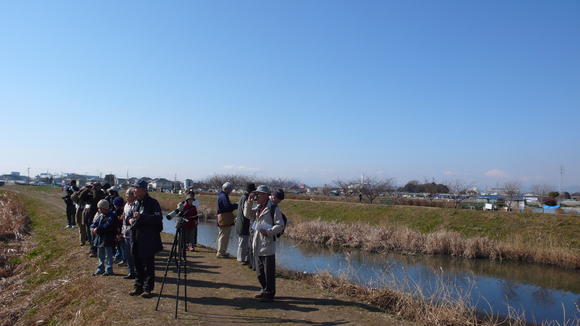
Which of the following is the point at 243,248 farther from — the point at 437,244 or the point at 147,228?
the point at 437,244

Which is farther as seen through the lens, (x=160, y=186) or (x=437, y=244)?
(x=160, y=186)

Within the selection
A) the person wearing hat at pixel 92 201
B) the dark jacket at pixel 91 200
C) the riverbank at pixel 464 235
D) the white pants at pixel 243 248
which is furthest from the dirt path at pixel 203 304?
the riverbank at pixel 464 235

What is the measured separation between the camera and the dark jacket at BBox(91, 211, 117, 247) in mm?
7746

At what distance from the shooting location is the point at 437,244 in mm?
18141

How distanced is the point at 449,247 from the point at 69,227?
52.8 feet

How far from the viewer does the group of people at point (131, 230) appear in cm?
624

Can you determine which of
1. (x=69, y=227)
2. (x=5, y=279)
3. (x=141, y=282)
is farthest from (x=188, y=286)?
(x=69, y=227)

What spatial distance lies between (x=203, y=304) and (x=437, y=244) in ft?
46.8

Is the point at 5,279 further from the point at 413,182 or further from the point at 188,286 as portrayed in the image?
the point at 413,182

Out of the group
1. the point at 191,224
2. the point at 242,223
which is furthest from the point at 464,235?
the point at 242,223

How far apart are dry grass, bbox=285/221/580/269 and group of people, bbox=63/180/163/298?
12075 millimetres

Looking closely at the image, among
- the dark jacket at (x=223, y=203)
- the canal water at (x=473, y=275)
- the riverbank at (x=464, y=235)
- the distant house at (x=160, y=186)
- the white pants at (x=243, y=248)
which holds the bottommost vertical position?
the canal water at (x=473, y=275)

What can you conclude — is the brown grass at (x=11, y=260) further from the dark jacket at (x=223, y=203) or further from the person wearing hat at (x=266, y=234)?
the person wearing hat at (x=266, y=234)

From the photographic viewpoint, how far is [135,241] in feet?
20.8
